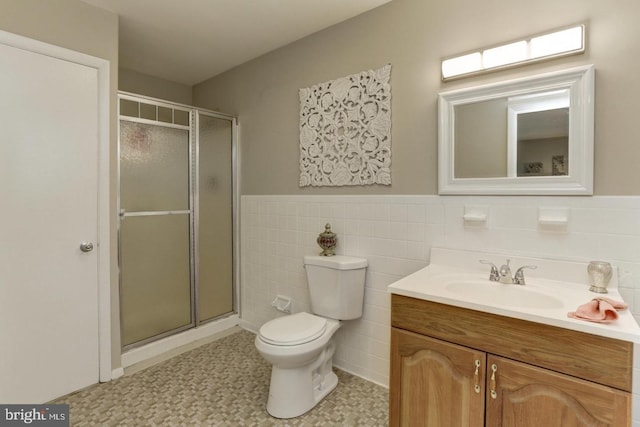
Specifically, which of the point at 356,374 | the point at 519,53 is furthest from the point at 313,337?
the point at 519,53

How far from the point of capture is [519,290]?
1.49m

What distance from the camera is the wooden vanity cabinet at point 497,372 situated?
1.04 metres

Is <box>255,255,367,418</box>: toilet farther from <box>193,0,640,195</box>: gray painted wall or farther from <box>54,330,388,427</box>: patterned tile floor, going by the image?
<box>193,0,640,195</box>: gray painted wall

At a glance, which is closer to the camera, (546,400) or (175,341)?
(546,400)

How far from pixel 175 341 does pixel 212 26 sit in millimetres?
2357

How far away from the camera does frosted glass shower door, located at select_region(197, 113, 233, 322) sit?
111 inches

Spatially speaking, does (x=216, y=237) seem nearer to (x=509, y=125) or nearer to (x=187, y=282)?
(x=187, y=282)

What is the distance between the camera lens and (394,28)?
200 centimetres

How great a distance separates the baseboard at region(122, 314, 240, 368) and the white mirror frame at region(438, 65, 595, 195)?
2.20 m

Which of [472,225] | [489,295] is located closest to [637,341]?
[489,295]

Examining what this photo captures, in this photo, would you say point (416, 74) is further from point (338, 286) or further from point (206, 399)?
point (206, 399)

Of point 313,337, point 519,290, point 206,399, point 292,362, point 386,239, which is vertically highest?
point 386,239

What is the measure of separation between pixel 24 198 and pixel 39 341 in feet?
2.63

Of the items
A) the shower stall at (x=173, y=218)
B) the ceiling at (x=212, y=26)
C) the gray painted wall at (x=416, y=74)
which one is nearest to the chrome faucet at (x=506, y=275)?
the gray painted wall at (x=416, y=74)
